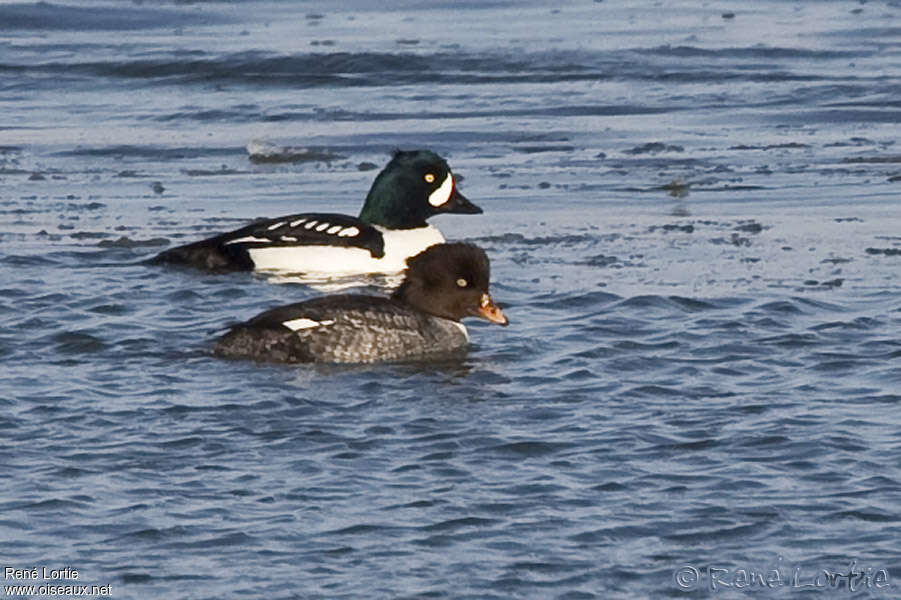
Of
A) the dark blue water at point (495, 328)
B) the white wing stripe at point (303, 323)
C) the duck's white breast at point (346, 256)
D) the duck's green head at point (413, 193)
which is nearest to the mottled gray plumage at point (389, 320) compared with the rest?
the white wing stripe at point (303, 323)

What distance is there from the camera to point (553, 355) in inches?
388

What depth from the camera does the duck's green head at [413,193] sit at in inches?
527

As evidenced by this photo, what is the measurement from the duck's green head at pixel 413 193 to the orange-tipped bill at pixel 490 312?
9.68 feet

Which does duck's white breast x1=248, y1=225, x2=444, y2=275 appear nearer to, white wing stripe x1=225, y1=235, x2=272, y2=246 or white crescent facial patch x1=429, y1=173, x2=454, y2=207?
white wing stripe x1=225, y1=235, x2=272, y2=246

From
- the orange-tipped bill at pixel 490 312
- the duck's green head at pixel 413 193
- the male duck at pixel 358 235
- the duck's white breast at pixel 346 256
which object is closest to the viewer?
the orange-tipped bill at pixel 490 312

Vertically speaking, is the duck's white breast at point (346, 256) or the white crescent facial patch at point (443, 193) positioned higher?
the white crescent facial patch at point (443, 193)

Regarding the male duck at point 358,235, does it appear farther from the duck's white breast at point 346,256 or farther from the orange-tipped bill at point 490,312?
the orange-tipped bill at point 490,312

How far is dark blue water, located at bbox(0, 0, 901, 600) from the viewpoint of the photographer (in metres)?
6.89

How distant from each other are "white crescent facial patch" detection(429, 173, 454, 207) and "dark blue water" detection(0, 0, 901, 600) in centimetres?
30

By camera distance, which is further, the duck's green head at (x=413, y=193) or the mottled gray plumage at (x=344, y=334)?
the duck's green head at (x=413, y=193)

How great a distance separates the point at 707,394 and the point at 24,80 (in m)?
12.0

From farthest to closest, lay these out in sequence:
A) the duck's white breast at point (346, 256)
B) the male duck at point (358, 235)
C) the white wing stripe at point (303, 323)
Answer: the duck's white breast at point (346, 256) → the male duck at point (358, 235) → the white wing stripe at point (303, 323)

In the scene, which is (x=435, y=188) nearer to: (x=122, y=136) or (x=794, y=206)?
(x=794, y=206)

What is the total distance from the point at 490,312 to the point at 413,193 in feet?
10.2
